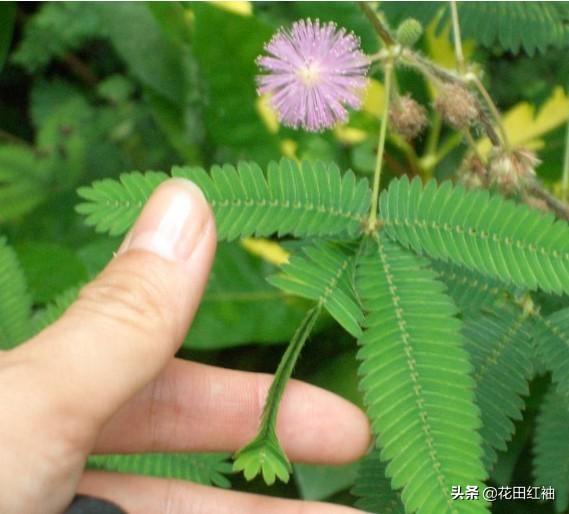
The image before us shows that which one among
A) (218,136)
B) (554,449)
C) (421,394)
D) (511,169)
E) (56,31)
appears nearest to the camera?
(421,394)

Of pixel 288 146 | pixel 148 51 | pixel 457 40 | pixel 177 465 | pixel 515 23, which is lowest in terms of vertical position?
pixel 177 465

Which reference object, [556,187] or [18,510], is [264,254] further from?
[18,510]

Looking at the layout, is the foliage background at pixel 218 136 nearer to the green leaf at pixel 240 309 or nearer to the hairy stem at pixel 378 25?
the green leaf at pixel 240 309

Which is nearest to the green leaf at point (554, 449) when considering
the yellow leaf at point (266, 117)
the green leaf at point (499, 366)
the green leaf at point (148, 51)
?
the green leaf at point (499, 366)

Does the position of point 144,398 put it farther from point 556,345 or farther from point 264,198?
point 556,345

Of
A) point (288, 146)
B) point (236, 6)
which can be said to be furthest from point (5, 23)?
point (288, 146)

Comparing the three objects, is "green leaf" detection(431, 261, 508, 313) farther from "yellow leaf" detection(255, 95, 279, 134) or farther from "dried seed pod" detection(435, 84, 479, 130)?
"yellow leaf" detection(255, 95, 279, 134)
